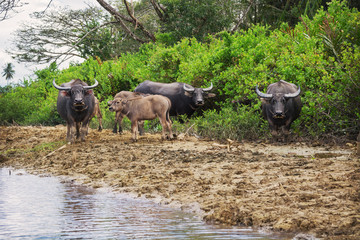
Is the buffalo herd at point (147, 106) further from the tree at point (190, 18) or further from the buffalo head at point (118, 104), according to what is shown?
the tree at point (190, 18)

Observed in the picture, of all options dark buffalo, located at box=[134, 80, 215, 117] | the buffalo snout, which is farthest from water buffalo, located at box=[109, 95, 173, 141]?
the buffalo snout

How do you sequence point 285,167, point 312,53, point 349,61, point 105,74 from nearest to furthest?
1. point 285,167
2. point 349,61
3. point 312,53
4. point 105,74

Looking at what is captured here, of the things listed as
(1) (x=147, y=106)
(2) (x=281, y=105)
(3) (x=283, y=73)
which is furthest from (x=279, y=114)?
(1) (x=147, y=106)

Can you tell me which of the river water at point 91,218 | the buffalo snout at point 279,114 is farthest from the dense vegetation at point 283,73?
the river water at point 91,218

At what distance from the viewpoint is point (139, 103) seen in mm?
12367

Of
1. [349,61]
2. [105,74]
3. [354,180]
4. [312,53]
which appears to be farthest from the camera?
[105,74]

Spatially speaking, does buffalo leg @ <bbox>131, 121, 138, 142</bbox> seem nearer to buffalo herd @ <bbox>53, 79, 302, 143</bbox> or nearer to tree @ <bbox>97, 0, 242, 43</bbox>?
buffalo herd @ <bbox>53, 79, 302, 143</bbox>

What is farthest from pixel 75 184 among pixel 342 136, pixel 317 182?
pixel 342 136

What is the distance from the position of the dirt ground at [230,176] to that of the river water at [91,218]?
11.9 inches

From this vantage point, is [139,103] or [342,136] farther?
[139,103]

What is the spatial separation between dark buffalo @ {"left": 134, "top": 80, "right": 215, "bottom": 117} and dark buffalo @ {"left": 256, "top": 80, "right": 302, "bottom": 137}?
8.79 feet

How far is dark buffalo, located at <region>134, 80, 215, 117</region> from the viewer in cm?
1452

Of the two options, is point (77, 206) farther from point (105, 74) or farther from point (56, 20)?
point (56, 20)

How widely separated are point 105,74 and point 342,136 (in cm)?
1175
